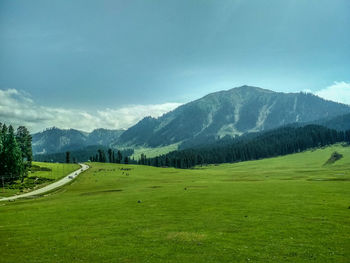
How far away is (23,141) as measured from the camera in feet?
445

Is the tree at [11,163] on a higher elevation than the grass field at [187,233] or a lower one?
higher

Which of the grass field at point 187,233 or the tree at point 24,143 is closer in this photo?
the grass field at point 187,233

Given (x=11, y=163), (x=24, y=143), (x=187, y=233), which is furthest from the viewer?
(x=24, y=143)

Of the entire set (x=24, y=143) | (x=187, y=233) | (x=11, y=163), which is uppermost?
(x=24, y=143)

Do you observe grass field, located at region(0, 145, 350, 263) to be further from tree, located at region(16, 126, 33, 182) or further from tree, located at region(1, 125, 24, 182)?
tree, located at region(16, 126, 33, 182)

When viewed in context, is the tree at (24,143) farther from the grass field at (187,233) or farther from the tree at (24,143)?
the grass field at (187,233)

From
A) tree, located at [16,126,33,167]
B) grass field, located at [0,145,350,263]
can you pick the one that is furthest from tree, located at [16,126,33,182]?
grass field, located at [0,145,350,263]

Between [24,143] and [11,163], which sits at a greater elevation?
[24,143]

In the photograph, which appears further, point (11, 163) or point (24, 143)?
point (24, 143)

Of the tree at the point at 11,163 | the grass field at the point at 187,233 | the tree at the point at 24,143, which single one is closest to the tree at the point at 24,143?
the tree at the point at 24,143

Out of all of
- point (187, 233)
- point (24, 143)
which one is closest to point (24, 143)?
point (24, 143)

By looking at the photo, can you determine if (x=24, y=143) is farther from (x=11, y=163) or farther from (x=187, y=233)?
(x=187, y=233)

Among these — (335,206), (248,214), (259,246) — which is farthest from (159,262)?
(335,206)

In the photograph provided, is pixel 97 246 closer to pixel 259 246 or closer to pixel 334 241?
pixel 259 246
